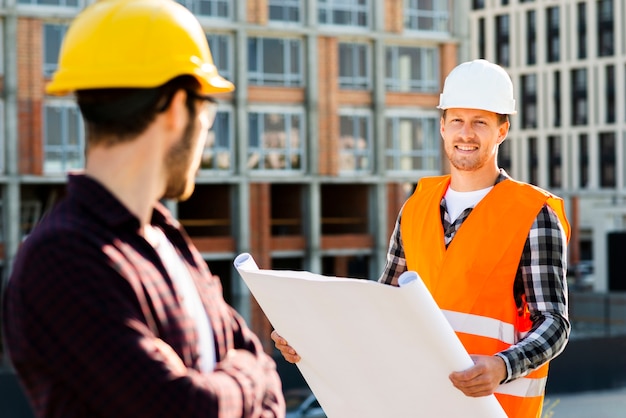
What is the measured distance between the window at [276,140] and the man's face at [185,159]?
3454cm

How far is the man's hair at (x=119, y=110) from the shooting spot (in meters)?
1.80

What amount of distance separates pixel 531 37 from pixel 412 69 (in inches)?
1574

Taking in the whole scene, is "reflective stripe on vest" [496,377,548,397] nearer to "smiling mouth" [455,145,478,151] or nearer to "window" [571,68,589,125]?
"smiling mouth" [455,145,478,151]

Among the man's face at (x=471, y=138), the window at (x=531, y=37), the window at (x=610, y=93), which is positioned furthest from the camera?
the window at (x=531, y=37)

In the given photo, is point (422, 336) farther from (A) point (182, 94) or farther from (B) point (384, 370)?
(A) point (182, 94)

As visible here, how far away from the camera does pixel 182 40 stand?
184 cm

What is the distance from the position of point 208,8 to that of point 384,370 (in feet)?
111

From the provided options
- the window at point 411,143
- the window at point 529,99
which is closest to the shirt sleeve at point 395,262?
the window at point 411,143

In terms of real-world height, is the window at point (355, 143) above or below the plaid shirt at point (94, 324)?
above

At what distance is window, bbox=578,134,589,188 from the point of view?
245 feet

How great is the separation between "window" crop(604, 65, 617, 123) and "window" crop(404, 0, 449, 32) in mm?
36293

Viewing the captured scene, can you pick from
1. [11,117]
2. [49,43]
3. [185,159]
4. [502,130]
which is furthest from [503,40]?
[185,159]

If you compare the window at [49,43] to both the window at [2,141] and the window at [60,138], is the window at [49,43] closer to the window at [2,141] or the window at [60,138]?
the window at [60,138]

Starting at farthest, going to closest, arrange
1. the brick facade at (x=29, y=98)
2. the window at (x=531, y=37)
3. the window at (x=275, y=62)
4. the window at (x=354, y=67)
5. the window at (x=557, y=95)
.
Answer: the window at (x=531, y=37) < the window at (x=557, y=95) < the window at (x=354, y=67) < the window at (x=275, y=62) < the brick facade at (x=29, y=98)
